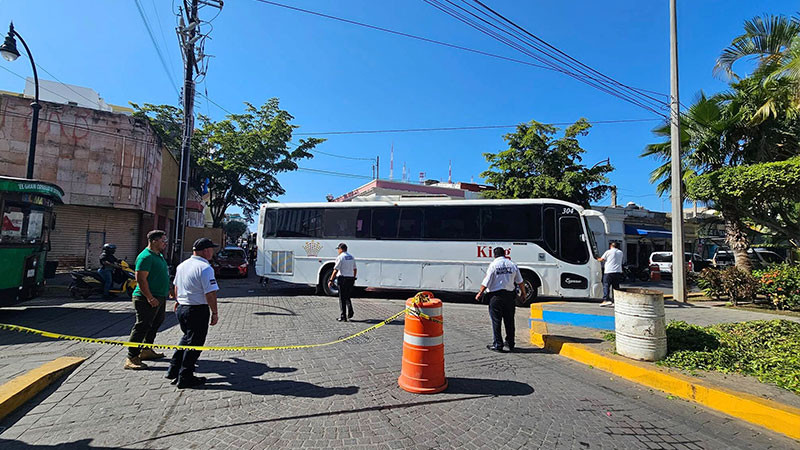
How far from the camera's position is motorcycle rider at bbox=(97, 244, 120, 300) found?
35.4ft

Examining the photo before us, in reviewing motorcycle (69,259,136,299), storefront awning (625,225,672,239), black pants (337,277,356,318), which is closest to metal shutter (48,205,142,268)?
motorcycle (69,259,136,299)

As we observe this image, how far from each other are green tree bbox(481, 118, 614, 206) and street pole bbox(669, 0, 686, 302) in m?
6.47

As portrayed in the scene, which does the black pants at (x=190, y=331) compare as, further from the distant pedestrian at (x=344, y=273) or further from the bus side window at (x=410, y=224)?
the bus side window at (x=410, y=224)

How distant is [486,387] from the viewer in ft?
14.7

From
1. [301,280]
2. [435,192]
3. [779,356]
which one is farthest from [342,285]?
[435,192]

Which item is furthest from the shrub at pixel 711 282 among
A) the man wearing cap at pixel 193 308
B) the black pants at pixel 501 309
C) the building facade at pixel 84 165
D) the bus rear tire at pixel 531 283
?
the building facade at pixel 84 165

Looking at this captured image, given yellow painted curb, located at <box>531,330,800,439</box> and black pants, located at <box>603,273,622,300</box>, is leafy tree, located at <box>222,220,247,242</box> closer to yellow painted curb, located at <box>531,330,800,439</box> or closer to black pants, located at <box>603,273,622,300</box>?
black pants, located at <box>603,273,622,300</box>

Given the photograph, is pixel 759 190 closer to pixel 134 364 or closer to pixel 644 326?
pixel 644 326

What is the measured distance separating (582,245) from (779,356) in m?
5.92

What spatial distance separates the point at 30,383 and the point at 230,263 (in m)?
15.4

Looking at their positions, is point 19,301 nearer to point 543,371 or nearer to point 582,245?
point 543,371

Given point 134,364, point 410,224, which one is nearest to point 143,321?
point 134,364

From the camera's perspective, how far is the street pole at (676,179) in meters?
11.3

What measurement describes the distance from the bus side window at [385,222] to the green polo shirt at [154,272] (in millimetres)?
7779
